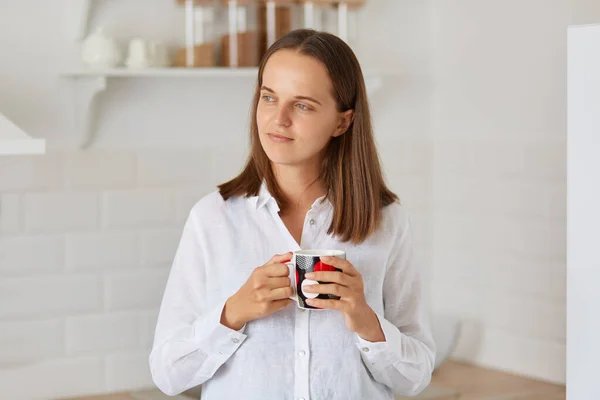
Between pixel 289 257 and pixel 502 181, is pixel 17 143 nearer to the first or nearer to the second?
pixel 289 257

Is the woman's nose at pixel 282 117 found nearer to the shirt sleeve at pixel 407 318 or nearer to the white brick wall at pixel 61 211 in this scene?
the shirt sleeve at pixel 407 318

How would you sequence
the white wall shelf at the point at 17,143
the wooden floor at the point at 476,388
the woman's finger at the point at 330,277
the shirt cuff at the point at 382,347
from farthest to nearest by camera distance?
the wooden floor at the point at 476,388, the white wall shelf at the point at 17,143, the shirt cuff at the point at 382,347, the woman's finger at the point at 330,277

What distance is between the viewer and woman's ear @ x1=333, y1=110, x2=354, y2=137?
4.38 ft

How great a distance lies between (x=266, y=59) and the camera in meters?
1.33

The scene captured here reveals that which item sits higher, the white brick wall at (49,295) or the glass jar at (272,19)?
the glass jar at (272,19)

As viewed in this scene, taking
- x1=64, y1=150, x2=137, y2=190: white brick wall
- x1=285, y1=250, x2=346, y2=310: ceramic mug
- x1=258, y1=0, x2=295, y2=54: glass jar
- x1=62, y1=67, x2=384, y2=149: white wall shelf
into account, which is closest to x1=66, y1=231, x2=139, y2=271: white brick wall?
x1=64, y1=150, x2=137, y2=190: white brick wall

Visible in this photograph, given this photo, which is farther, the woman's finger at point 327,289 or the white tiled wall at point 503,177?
the white tiled wall at point 503,177

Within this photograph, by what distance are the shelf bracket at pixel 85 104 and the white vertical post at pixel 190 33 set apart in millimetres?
229

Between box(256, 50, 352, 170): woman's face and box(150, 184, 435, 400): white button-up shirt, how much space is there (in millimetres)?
96

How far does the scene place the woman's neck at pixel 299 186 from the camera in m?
1.36

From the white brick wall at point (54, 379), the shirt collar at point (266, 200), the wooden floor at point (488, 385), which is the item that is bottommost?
the wooden floor at point (488, 385)

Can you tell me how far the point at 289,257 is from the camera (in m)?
1.21

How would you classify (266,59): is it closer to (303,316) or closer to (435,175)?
(303,316)
